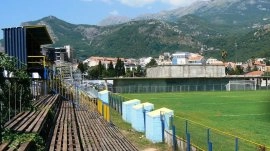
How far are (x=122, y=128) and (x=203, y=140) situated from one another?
1006 cm

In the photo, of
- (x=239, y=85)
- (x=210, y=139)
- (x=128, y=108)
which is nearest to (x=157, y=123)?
(x=210, y=139)

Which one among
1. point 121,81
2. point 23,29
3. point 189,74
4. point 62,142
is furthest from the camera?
point 189,74

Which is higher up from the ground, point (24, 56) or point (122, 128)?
point (24, 56)

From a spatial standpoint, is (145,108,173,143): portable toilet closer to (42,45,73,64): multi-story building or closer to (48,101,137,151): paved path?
(48,101,137,151): paved path

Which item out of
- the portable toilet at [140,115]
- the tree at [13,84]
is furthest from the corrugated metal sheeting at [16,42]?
the tree at [13,84]

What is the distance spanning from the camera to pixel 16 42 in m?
36.2

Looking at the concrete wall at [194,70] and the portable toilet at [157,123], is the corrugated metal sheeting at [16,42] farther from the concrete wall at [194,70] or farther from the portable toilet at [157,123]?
the concrete wall at [194,70]

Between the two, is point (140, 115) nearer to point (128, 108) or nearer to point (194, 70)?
point (128, 108)

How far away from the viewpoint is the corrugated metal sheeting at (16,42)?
119 feet

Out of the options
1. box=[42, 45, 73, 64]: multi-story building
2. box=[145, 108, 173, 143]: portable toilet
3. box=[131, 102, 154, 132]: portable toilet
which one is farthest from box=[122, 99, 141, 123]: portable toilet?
box=[42, 45, 73, 64]: multi-story building

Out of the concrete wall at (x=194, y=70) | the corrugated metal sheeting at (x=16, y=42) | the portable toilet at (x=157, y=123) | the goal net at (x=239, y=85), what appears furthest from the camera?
the concrete wall at (x=194, y=70)

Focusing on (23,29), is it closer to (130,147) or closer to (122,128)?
(122,128)

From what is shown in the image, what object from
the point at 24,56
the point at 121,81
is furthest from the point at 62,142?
the point at 121,81

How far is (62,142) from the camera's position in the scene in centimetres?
1603
